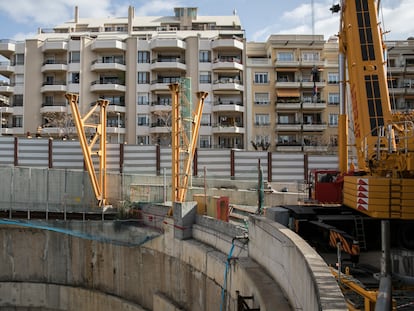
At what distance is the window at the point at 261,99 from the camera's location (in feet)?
144

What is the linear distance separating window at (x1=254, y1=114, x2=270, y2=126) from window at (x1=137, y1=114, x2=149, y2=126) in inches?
471

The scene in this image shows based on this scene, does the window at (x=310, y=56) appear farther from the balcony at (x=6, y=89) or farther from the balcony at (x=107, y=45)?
the balcony at (x=6, y=89)

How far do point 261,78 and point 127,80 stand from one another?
14942mm

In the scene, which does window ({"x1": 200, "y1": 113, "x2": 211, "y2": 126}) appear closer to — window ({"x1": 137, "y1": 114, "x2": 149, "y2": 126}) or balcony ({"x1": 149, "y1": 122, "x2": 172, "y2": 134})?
balcony ({"x1": 149, "y1": 122, "x2": 172, "y2": 134})

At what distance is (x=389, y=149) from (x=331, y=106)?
35129 mm

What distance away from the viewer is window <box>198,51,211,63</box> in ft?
143

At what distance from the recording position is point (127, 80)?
4394 centimetres

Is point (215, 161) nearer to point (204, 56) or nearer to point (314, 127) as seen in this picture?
point (314, 127)

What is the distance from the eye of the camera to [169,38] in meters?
43.1

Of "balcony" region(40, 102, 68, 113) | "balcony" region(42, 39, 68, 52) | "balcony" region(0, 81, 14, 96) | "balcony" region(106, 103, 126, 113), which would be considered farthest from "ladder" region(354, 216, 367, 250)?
"balcony" region(0, 81, 14, 96)

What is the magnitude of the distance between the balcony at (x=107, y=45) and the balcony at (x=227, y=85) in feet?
37.3

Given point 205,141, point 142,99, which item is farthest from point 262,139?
point 142,99

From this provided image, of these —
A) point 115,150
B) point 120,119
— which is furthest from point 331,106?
point 115,150

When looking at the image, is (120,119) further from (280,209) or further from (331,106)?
(280,209)
